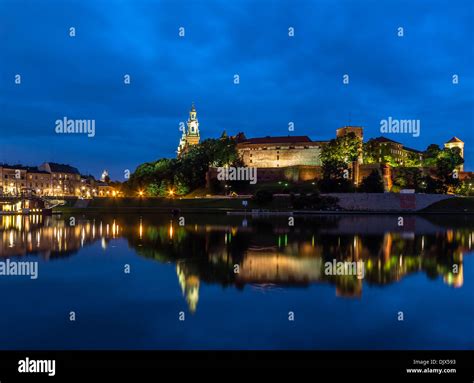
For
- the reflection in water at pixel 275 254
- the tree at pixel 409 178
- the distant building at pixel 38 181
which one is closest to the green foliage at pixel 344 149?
the tree at pixel 409 178

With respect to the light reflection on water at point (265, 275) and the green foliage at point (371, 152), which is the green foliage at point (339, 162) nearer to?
the green foliage at point (371, 152)

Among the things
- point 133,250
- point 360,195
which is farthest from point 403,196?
point 133,250

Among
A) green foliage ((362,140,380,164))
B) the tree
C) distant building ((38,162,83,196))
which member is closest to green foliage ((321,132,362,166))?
green foliage ((362,140,380,164))

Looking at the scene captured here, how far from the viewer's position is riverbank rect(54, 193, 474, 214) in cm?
6266

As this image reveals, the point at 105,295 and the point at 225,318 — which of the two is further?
the point at 105,295

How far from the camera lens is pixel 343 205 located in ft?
215

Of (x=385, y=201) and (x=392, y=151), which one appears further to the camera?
(x=392, y=151)

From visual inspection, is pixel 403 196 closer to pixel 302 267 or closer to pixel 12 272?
pixel 302 267

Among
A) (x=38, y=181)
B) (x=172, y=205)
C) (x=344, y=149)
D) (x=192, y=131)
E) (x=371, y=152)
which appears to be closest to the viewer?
(x=172, y=205)

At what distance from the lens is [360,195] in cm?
6569

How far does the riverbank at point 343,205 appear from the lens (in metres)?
62.7

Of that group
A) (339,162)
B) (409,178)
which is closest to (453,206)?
(409,178)

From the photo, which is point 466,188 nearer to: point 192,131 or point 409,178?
point 409,178
